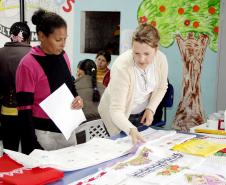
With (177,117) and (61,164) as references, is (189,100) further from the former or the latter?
(61,164)

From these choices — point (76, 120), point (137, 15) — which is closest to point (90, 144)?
point (76, 120)

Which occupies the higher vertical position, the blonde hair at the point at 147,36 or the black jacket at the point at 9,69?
the blonde hair at the point at 147,36

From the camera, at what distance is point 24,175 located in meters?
1.21

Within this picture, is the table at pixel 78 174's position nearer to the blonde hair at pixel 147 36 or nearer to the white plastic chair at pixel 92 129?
the blonde hair at pixel 147 36

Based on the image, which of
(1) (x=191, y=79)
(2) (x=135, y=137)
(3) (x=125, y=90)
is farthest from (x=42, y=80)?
(1) (x=191, y=79)

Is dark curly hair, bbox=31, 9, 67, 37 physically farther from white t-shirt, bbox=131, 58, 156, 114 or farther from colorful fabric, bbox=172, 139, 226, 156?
colorful fabric, bbox=172, 139, 226, 156

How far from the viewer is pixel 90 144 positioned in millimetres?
1626

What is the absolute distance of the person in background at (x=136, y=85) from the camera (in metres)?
1.73

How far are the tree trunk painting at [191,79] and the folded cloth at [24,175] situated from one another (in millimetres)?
2813

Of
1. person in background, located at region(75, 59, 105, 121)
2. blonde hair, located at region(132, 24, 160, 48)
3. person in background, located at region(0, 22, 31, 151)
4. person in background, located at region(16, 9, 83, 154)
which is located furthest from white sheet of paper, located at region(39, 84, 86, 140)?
person in background, located at region(0, 22, 31, 151)

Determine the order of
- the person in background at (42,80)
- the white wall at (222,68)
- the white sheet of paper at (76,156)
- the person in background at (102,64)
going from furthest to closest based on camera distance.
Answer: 1. the person in background at (102,64)
2. the white wall at (222,68)
3. the person in background at (42,80)
4. the white sheet of paper at (76,156)

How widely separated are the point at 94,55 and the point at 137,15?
0.73 meters

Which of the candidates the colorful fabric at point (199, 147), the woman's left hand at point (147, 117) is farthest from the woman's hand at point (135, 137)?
the woman's left hand at point (147, 117)

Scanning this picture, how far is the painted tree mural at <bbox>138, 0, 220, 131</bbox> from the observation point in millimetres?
3705
